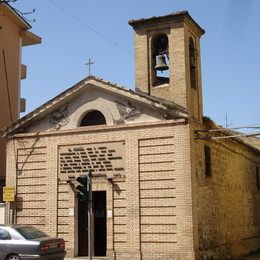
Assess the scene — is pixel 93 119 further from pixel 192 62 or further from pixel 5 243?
pixel 5 243

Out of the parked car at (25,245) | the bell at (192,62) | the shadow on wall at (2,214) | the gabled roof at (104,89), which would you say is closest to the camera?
the parked car at (25,245)

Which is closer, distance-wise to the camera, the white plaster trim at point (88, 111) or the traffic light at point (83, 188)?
the traffic light at point (83, 188)

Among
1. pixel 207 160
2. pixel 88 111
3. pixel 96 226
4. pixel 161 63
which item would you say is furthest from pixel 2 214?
pixel 161 63

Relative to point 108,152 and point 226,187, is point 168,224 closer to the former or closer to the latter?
point 108,152

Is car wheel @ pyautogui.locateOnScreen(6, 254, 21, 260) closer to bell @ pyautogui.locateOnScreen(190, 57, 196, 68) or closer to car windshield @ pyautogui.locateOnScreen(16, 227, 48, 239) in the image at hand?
car windshield @ pyautogui.locateOnScreen(16, 227, 48, 239)

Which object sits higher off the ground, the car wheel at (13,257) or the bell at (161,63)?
the bell at (161,63)

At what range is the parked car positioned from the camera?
14.9 metres

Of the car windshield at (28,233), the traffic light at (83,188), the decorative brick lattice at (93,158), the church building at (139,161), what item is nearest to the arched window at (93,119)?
the church building at (139,161)

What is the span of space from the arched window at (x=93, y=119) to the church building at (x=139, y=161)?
0.04 metres

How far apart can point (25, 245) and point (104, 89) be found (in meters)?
6.95

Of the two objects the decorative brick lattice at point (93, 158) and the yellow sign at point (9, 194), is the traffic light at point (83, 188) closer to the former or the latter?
the decorative brick lattice at point (93, 158)

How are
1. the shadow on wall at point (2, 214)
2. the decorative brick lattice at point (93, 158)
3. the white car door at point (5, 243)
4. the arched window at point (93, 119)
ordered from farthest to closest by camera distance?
1. the shadow on wall at point (2, 214)
2. the arched window at point (93, 119)
3. the decorative brick lattice at point (93, 158)
4. the white car door at point (5, 243)

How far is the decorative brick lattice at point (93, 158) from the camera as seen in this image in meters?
18.7

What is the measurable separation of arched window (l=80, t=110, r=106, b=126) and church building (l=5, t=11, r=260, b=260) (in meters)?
0.04
